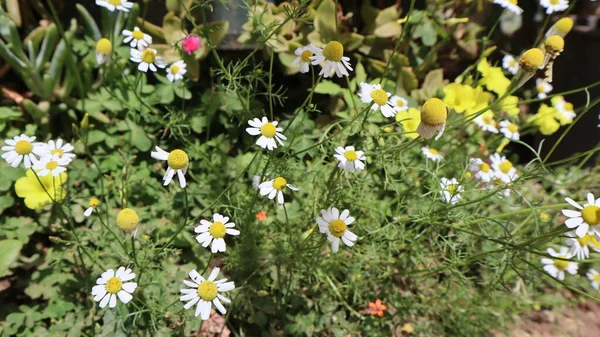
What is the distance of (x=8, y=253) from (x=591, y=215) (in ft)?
4.91

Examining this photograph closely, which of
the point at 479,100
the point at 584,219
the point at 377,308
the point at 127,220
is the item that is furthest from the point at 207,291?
the point at 479,100

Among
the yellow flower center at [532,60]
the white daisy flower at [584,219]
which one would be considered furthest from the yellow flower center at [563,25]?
the white daisy flower at [584,219]

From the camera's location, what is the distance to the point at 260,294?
142cm

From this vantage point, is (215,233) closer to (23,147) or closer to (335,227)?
(335,227)

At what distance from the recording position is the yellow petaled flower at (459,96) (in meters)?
1.67

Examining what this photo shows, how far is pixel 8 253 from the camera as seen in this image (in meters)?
1.31

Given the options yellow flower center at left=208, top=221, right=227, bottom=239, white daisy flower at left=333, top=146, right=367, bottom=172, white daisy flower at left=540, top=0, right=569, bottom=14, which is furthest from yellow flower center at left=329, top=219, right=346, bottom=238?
white daisy flower at left=540, top=0, right=569, bottom=14

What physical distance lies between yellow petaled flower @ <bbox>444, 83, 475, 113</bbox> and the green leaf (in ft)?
4.84

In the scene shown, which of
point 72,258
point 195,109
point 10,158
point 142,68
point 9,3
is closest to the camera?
point 10,158

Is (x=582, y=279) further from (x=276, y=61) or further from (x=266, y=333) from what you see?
(x=276, y=61)

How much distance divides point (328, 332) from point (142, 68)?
1007 mm

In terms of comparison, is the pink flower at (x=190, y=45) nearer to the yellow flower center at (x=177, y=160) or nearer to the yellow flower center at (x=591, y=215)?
the yellow flower center at (x=177, y=160)

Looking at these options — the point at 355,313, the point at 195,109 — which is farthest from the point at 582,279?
the point at 195,109

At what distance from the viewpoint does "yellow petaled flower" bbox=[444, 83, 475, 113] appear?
1.67 metres
